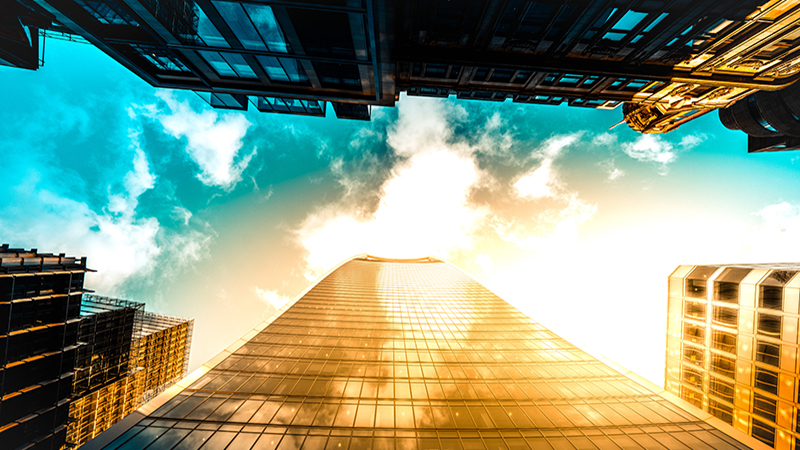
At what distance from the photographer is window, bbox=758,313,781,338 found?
76.2 ft

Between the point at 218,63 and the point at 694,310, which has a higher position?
the point at 218,63

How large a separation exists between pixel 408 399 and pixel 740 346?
123ft

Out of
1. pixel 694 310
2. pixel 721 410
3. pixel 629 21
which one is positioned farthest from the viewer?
pixel 694 310

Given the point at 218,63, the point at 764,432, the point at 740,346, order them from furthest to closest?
the point at 740,346 → the point at 764,432 → the point at 218,63

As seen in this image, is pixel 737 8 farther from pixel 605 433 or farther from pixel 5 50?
pixel 5 50

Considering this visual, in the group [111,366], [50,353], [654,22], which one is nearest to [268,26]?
[654,22]

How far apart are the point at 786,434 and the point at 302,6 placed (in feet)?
172

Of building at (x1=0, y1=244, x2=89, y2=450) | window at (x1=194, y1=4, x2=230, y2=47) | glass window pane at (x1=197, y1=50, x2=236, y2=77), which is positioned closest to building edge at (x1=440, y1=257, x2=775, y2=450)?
window at (x1=194, y1=4, x2=230, y2=47)

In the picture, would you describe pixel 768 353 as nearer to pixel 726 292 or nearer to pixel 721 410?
pixel 726 292

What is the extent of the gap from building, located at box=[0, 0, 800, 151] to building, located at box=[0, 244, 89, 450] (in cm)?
2147

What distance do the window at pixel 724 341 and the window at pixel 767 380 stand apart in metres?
2.94

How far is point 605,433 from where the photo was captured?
50.2 ft

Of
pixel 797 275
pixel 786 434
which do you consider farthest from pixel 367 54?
pixel 786 434

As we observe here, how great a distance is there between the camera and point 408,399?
1772 cm
